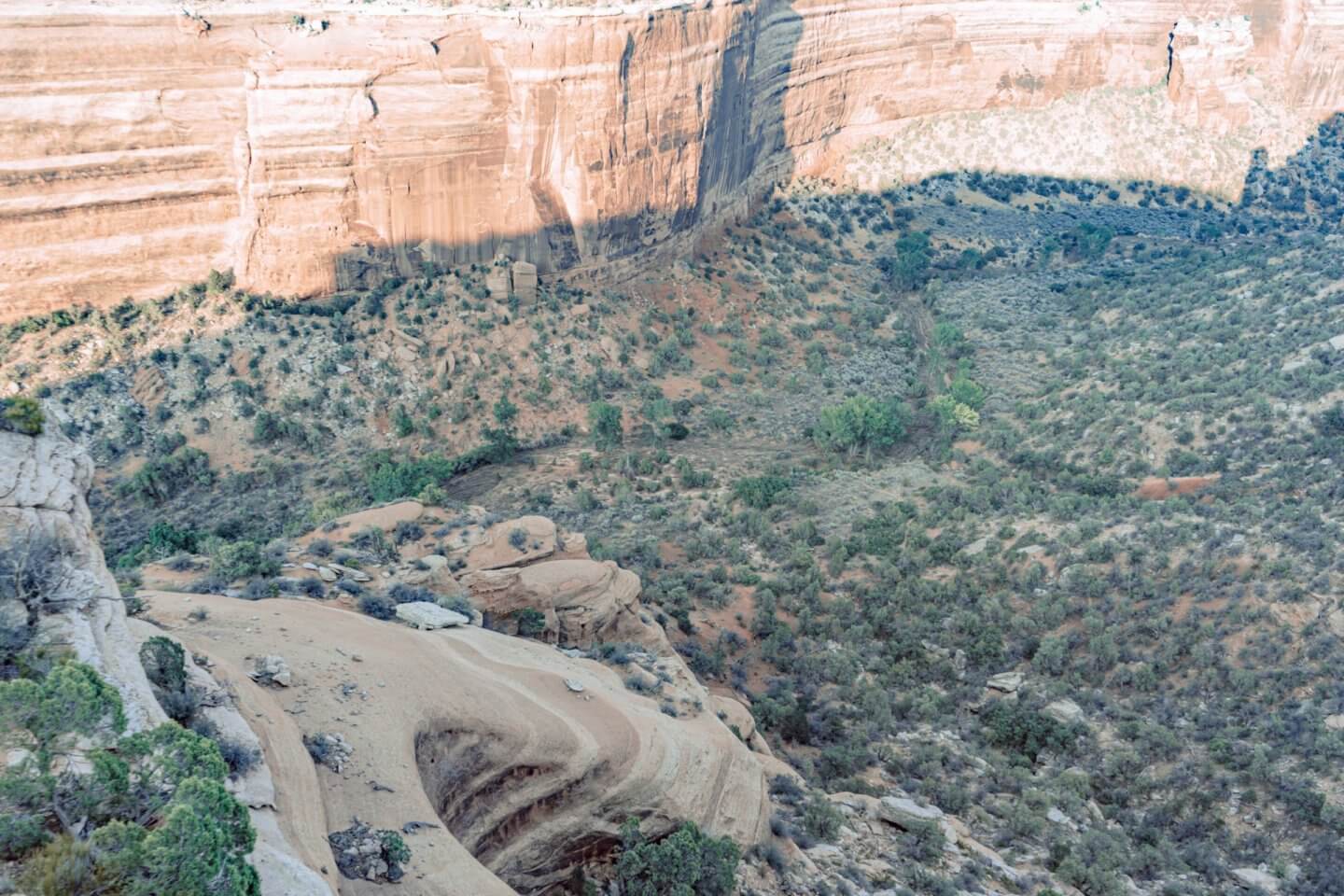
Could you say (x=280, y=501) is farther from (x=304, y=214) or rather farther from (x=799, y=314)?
(x=799, y=314)

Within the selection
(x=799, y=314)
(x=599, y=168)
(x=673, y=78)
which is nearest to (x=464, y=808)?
(x=599, y=168)

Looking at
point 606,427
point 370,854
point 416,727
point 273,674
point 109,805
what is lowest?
point 606,427

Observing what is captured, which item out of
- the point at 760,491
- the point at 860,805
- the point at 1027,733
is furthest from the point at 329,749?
the point at 760,491

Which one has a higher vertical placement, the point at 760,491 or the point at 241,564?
the point at 241,564

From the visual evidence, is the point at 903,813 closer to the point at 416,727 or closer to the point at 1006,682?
the point at 1006,682

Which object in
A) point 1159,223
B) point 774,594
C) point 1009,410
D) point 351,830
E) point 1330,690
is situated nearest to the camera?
point 351,830

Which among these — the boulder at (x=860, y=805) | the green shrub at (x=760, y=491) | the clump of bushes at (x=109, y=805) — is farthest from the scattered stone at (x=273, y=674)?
the green shrub at (x=760, y=491)

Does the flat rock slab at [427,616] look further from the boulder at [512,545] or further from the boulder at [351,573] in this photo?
the boulder at [512,545]
